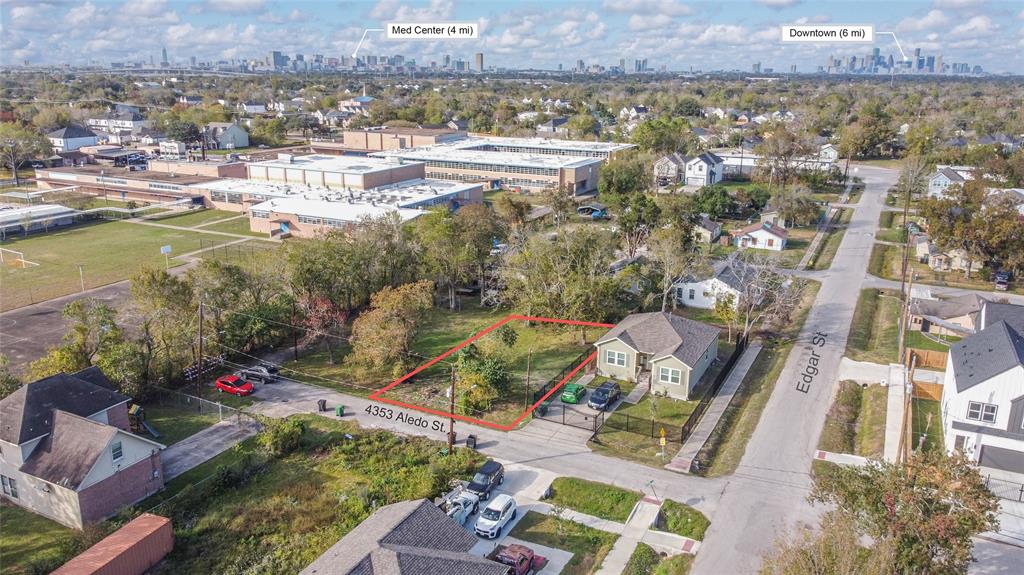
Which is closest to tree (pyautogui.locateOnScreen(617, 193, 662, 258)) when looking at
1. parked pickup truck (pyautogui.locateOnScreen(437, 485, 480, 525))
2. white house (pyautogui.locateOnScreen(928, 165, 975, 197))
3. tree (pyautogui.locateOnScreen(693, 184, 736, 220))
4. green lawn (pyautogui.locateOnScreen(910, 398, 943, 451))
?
tree (pyautogui.locateOnScreen(693, 184, 736, 220))

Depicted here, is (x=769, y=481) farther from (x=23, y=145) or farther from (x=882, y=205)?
(x=23, y=145)

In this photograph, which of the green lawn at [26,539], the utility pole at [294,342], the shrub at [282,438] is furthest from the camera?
the utility pole at [294,342]

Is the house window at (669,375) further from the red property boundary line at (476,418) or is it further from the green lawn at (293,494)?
the green lawn at (293,494)

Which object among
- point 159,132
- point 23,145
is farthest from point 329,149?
point 23,145

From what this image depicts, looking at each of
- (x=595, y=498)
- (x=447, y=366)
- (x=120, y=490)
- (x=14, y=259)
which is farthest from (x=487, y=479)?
(x=14, y=259)

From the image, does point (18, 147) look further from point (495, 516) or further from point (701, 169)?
point (495, 516)

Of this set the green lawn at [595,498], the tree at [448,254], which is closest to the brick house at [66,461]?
the green lawn at [595,498]

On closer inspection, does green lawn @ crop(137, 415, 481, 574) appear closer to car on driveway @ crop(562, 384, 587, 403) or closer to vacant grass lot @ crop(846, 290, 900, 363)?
car on driveway @ crop(562, 384, 587, 403)

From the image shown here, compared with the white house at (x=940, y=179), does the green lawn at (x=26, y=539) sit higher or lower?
lower
